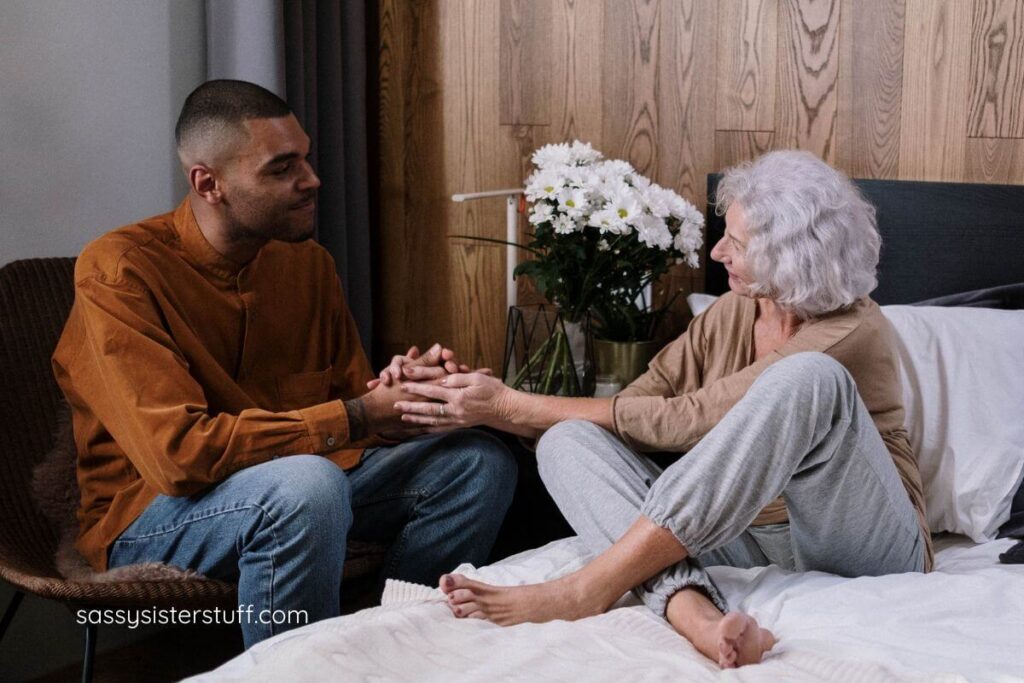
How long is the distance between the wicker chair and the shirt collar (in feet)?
0.94

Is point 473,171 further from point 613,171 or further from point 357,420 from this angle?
point 357,420

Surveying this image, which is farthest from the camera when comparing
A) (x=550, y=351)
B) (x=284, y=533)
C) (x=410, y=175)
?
(x=410, y=175)

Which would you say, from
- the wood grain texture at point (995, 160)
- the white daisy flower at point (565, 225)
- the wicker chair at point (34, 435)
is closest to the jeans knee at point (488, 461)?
the wicker chair at point (34, 435)

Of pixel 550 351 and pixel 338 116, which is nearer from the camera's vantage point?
pixel 550 351

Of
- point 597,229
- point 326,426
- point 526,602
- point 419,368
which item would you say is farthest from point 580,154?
point 526,602

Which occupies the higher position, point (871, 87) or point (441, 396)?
point (871, 87)

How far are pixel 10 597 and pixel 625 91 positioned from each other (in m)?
1.78

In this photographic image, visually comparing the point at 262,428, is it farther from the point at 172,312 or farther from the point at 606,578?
the point at 606,578

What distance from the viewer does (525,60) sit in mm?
2830

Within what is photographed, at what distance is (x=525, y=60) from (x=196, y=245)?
1150mm

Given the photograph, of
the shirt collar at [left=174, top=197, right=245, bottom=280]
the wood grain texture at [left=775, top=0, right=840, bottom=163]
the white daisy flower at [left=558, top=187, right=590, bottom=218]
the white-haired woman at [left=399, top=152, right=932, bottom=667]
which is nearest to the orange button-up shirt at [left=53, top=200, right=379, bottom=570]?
the shirt collar at [left=174, top=197, right=245, bottom=280]

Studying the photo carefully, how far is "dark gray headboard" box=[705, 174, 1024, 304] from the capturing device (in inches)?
88.4

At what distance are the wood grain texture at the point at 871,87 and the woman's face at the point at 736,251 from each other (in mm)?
620

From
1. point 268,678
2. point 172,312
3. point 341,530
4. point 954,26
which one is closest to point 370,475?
point 341,530
